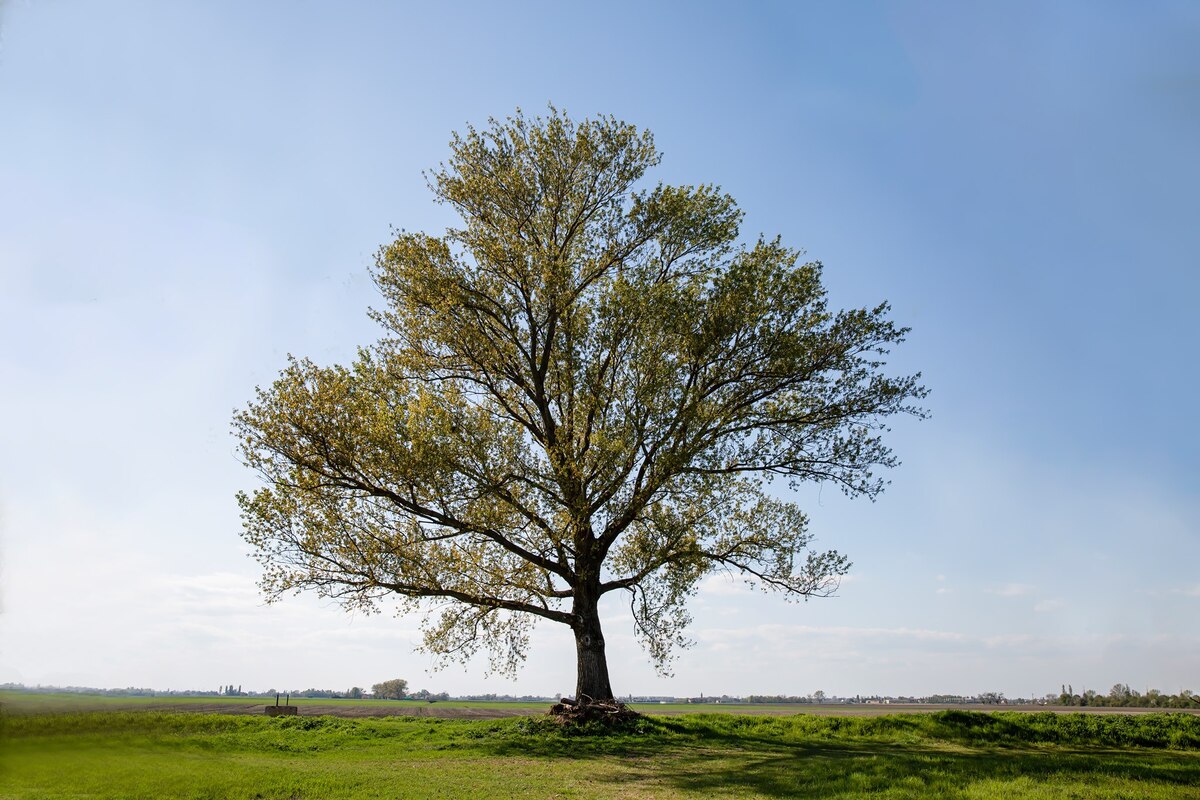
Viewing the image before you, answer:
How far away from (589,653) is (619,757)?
7322 mm

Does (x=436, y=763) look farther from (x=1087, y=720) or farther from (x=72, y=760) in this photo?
(x=1087, y=720)

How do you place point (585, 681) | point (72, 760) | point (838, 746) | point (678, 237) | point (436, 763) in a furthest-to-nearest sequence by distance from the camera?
point (678, 237)
point (585, 681)
point (838, 746)
point (436, 763)
point (72, 760)

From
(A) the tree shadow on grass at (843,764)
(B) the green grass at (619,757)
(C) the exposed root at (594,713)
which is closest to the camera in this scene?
(B) the green grass at (619,757)

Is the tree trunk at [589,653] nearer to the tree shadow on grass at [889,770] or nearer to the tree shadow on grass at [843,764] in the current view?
the tree shadow on grass at [843,764]

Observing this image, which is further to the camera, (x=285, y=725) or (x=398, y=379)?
(x=398, y=379)

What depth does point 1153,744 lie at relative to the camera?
24.6 metres

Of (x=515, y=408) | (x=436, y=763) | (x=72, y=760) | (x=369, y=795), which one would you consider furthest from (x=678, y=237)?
(x=72, y=760)

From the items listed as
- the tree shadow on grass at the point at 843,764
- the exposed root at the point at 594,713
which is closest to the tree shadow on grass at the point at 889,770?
the tree shadow on grass at the point at 843,764

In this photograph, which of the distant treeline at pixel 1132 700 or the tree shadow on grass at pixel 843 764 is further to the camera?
the distant treeline at pixel 1132 700

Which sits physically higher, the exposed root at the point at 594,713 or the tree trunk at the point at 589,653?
the tree trunk at the point at 589,653

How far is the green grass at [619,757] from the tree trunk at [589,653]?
1.82 meters

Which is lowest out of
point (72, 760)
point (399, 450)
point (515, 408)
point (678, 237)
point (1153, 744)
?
point (1153, 744)

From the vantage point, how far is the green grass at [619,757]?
4.45 m

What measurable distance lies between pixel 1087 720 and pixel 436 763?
74.3 feet
